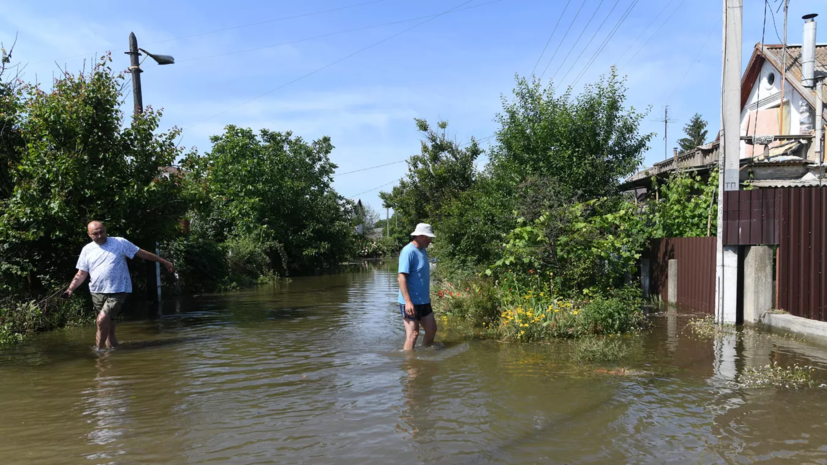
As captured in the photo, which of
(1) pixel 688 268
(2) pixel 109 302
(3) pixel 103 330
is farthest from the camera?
(1) pixel 688 268

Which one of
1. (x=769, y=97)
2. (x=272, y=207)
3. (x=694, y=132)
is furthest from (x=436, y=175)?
(x=694, y=132)

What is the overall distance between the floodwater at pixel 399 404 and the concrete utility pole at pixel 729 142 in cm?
97

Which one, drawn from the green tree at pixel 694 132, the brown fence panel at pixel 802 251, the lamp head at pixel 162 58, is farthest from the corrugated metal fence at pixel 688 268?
the green tree at pixel 694 132

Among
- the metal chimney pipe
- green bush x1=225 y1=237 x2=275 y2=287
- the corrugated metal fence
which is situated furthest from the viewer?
green bush x1=225 y1=237 x2=275 y2=287

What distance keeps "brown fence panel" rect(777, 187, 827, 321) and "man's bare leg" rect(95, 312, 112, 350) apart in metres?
9.94

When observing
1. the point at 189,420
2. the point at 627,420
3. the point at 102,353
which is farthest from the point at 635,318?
the point at 102,353

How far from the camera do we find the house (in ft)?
50.1

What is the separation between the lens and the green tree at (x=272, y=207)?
86.9 feet

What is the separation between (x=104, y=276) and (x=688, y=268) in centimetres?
1003

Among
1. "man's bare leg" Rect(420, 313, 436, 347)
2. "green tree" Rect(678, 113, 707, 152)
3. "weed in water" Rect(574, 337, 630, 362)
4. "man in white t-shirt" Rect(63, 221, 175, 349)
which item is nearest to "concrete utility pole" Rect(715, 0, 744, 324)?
"weed in water" Rect(574, 337, 630, 362)

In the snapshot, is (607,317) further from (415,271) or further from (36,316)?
(36,316)

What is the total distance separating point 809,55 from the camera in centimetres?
1119

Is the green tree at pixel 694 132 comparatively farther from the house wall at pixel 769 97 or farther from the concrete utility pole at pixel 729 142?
the concrete utility pole at pixel 729 142

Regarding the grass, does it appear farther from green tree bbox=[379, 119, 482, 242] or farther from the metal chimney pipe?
green tree bbox=[379, 119, 482, 242]
